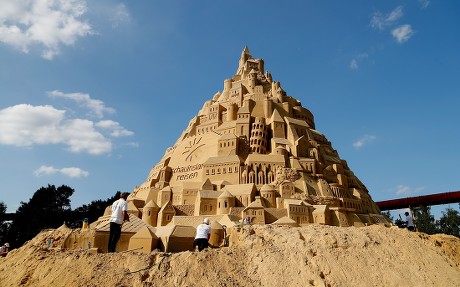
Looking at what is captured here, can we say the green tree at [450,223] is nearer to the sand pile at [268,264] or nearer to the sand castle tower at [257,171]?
the sand castle tower at [257,171]

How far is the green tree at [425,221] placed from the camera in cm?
6531

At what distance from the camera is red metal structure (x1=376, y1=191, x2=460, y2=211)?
2574 inches

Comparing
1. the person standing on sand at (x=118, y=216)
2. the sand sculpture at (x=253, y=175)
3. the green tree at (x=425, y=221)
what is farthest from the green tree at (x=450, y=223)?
the person standing on sand at (x=118, y=216)

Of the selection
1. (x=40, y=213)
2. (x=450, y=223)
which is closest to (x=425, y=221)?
(x=450, y=223)

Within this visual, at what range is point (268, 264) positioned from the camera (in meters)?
13.7

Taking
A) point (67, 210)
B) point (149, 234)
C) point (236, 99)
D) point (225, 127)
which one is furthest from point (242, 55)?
point (149, 234)

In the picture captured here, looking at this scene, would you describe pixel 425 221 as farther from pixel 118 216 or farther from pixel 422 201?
pixel 118 216

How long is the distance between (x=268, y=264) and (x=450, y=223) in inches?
2645

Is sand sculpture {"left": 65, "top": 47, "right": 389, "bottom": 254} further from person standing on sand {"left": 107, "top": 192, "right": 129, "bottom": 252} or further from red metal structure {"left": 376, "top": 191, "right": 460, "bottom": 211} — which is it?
red metal structure {"left": 376, "top": 191, "right": 460, "bottom": 211}

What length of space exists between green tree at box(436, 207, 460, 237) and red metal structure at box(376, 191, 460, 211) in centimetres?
228

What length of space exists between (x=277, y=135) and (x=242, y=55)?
109 feet

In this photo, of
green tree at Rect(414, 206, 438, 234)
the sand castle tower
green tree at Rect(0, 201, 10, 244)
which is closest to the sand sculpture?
the sand castle tower

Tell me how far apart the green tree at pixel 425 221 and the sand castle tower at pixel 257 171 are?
22743 millimetres

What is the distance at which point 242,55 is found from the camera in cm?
7744
